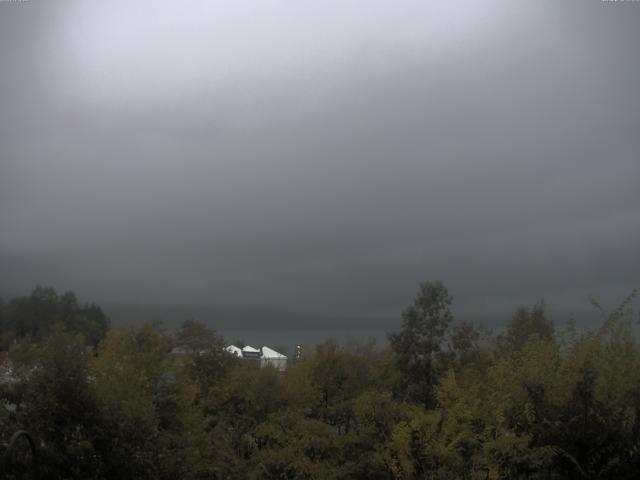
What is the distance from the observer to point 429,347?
4347cm

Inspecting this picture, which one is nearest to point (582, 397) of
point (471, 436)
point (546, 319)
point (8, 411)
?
point (471, 436)

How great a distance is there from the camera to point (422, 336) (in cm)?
4366

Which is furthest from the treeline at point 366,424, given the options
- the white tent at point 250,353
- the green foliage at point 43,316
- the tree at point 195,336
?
the white tent at point 250,353

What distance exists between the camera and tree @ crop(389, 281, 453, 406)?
42.8m

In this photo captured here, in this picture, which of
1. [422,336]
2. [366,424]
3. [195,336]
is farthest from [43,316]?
[366,424]

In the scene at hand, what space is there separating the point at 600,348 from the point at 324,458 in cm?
1003

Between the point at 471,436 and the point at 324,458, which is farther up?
the point at 471,436

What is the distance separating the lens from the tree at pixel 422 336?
42.8 m

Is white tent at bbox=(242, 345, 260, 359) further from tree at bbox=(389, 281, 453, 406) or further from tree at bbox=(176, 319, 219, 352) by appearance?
tree at bbox=(389, 281, 453, 406)

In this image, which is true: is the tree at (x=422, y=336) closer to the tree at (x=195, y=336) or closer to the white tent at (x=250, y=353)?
the tree at (x=195, y=336)

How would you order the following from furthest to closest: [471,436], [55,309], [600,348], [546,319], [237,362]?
[55,309] < [546,319] < [237,362] < [471,436] < [600,348]

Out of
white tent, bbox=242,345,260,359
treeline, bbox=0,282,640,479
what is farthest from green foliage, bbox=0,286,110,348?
treeline, bbox=0,282,640,479

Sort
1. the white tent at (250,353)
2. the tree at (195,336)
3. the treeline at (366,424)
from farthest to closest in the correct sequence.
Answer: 1. the white tent at (250,353)
2. the tree at (195,336)
3. the treeline at (366,424)

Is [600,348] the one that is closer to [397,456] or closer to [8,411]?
[397,456]
